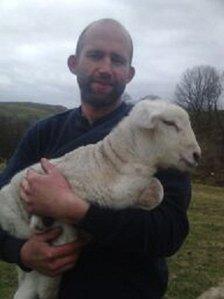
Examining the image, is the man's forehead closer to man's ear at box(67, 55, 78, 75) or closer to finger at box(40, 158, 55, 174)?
man's ear at box(67, 55, 78, 75)

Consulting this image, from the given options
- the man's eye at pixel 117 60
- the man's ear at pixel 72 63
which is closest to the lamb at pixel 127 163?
the man's eye at pixel 117 60

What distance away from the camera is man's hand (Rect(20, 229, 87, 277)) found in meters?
4.39

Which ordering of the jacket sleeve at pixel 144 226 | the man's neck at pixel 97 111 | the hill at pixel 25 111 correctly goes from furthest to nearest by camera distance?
the hill at pixel 25 111
the man's neck at pixel 97 111
the jacket sleeve at pixel 144 226

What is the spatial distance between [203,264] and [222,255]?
1.36m

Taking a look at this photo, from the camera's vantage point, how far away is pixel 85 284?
4484 mm

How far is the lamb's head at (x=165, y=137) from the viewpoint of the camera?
14.3ft

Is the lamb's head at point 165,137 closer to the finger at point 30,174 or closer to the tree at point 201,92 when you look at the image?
the finger at point 30,174

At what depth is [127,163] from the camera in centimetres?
448

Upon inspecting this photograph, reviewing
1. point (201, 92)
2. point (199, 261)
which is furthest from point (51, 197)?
point (201, 92)

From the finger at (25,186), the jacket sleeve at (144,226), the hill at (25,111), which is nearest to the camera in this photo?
the jacket sleeve at (144,226)

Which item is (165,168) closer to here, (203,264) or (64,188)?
(64,188)

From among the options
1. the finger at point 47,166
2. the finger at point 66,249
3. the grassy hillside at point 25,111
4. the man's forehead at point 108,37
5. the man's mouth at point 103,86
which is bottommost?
the grassy hillside at point 25,111

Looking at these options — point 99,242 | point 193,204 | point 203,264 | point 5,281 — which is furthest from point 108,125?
point 193,204

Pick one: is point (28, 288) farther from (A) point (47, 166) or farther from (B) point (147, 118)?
(B) point (147, 118)
